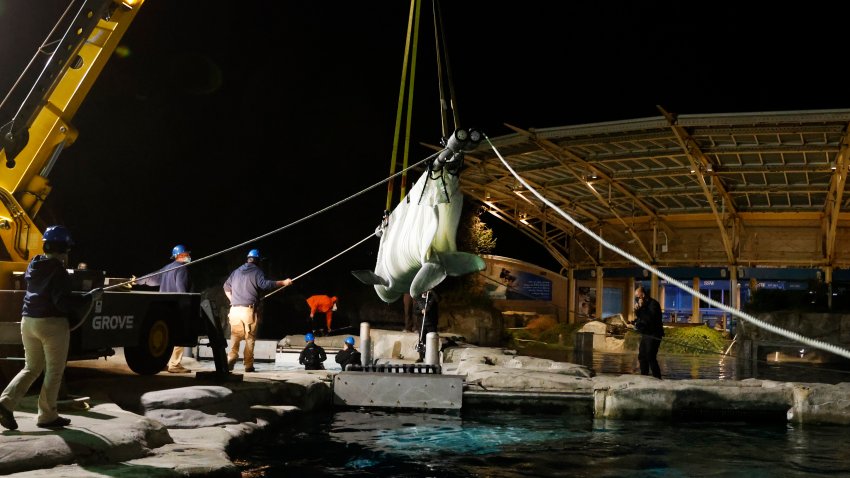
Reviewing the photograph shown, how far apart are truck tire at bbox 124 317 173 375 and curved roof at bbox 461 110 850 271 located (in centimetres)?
1549

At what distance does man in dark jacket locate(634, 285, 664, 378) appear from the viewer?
1277 cm

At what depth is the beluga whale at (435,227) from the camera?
7.31 meters

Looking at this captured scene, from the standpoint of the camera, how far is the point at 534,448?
28.6 ft

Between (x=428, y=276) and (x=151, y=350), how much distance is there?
200 inches

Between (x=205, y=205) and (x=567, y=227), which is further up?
(x=567, y=227)

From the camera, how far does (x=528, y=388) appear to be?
11.8 metres

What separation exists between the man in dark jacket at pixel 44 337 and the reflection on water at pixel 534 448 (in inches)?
79.3

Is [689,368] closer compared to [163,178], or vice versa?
[689,368]

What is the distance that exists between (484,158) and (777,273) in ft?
44.8

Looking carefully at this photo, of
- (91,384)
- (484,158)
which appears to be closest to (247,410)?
(91,384)

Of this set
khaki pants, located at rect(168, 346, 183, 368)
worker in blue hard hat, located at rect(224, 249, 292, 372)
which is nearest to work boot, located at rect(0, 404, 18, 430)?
worker in blue hard hat, located at rect(224, 249, 292, 372)

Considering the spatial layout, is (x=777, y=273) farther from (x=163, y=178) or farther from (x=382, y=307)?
(x=163, y=178)

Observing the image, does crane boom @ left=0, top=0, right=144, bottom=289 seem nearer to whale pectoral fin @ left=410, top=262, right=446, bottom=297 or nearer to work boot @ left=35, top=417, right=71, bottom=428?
work boot @ left=35, top=417, right=71, bottom=428

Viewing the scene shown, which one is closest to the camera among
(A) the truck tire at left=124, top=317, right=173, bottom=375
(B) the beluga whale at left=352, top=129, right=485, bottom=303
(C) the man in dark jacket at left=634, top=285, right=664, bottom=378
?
(B) the beluga whale at left=352, top=129, right=485, bottom=303
